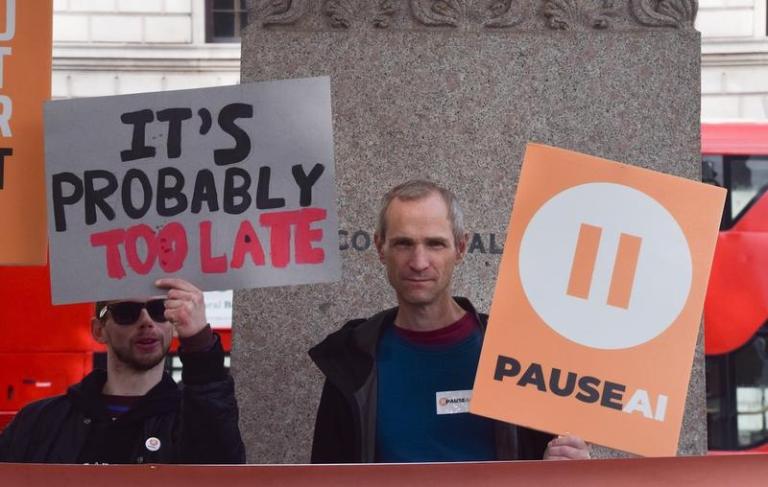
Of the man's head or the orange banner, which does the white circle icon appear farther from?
the orange banner

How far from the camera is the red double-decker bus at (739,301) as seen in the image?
11070mm

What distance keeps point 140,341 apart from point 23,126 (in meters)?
0.75

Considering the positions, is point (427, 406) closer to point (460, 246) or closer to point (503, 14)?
point (460, 246)

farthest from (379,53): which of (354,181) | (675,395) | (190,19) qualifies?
(190,19)

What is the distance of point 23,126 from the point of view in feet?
12.8

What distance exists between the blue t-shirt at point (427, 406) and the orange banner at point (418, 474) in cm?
76

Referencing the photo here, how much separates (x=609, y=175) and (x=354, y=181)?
51.8 inches

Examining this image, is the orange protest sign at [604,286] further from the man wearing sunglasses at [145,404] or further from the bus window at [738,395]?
the bus window at [738,395]

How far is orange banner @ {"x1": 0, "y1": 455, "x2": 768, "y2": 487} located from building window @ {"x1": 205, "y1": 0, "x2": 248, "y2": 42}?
18.1 meters

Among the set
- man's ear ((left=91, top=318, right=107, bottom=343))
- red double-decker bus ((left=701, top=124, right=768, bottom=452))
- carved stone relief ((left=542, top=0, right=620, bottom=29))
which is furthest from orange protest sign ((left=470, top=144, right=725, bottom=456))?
red double-decker bus ((left=701, top=124, right=768, bottom=452))

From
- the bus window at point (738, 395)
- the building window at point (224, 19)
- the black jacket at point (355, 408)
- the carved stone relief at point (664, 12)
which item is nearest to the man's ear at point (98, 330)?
the black jacket at point (355, 408)

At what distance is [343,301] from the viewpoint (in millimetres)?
4434

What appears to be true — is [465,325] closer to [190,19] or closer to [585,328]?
[585,328]

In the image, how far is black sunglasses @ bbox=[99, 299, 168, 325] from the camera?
3607 millimetres
